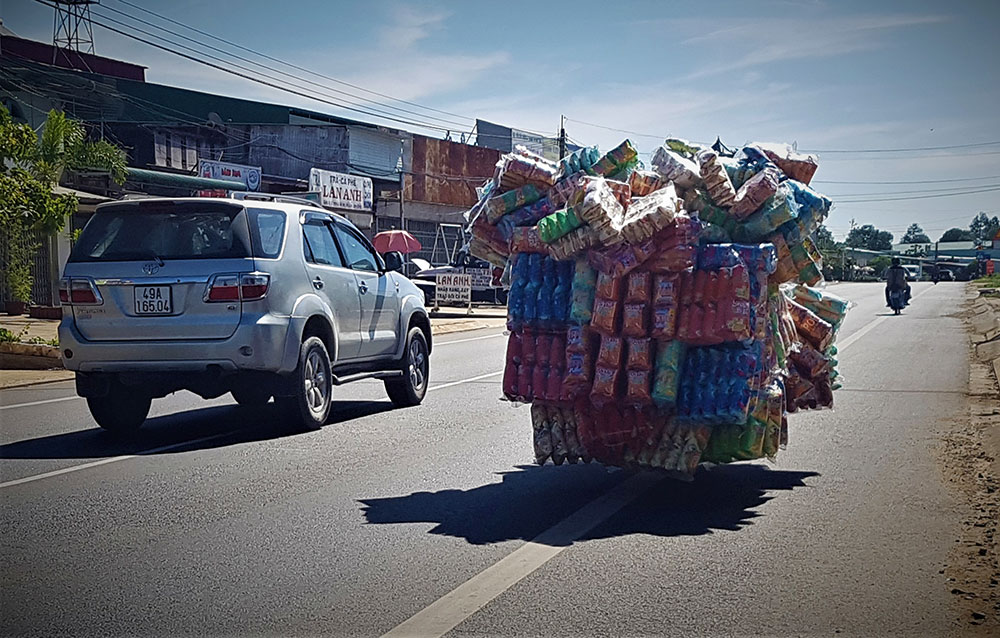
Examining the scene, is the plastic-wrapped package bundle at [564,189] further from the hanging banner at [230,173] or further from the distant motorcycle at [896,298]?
the distant motorcycle at [896,298]

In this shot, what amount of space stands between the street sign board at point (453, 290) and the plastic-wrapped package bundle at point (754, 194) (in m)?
24.6

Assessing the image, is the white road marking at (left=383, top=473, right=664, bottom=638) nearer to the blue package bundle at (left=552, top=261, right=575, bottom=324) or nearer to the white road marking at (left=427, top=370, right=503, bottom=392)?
the blue package bundle at (left=552, top=261, right=575, bottom=324)

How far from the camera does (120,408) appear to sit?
30.6ft

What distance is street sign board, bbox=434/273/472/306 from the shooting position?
31312 mm

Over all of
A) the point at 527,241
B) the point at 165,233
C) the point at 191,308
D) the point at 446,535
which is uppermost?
the point at 165,233

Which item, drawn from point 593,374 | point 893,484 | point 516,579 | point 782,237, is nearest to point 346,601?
point 516,579

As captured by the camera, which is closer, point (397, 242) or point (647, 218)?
point (647, 218)

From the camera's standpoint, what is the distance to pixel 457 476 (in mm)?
7551

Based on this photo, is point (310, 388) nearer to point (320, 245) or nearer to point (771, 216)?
point (320, 245)

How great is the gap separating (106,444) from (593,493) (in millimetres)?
4473

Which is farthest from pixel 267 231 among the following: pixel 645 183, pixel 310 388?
pixel 645 183

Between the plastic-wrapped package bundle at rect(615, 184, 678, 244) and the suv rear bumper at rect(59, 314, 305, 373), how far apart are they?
3646mm

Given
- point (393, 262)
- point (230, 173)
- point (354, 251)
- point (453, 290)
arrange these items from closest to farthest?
point (354, 251), point (393, 262), point (453, 290), point (230, 173)

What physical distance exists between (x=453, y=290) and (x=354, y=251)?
20696 millimetres
